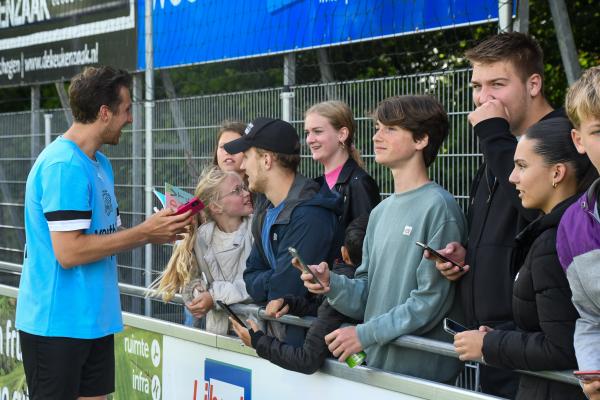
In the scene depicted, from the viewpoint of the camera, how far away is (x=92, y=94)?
15.6ft

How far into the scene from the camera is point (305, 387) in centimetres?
418

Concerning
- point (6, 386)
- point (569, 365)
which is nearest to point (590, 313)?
point (569, 365)

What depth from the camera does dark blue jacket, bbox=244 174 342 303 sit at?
13.9ft

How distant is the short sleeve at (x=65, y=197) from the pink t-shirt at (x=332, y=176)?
1291 mm

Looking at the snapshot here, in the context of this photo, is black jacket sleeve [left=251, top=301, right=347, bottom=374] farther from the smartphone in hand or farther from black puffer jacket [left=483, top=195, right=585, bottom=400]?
the smartphone in hand

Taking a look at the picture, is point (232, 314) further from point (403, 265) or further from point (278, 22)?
point (278, 22)

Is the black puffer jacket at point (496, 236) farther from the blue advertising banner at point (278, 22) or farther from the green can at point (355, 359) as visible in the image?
the blue advertising banner at point (278, 22)

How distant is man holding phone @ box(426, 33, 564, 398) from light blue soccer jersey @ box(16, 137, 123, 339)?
1810 mm

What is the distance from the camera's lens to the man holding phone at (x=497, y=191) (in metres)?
3.40

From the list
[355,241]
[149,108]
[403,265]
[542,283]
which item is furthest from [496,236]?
[149,108]

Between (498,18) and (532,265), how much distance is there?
2.63m

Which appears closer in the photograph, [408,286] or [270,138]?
[408,286]

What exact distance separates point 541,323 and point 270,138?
199cm

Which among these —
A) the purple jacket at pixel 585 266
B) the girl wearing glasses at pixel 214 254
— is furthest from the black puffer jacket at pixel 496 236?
the girl wearing glasses at pixel 214 254
